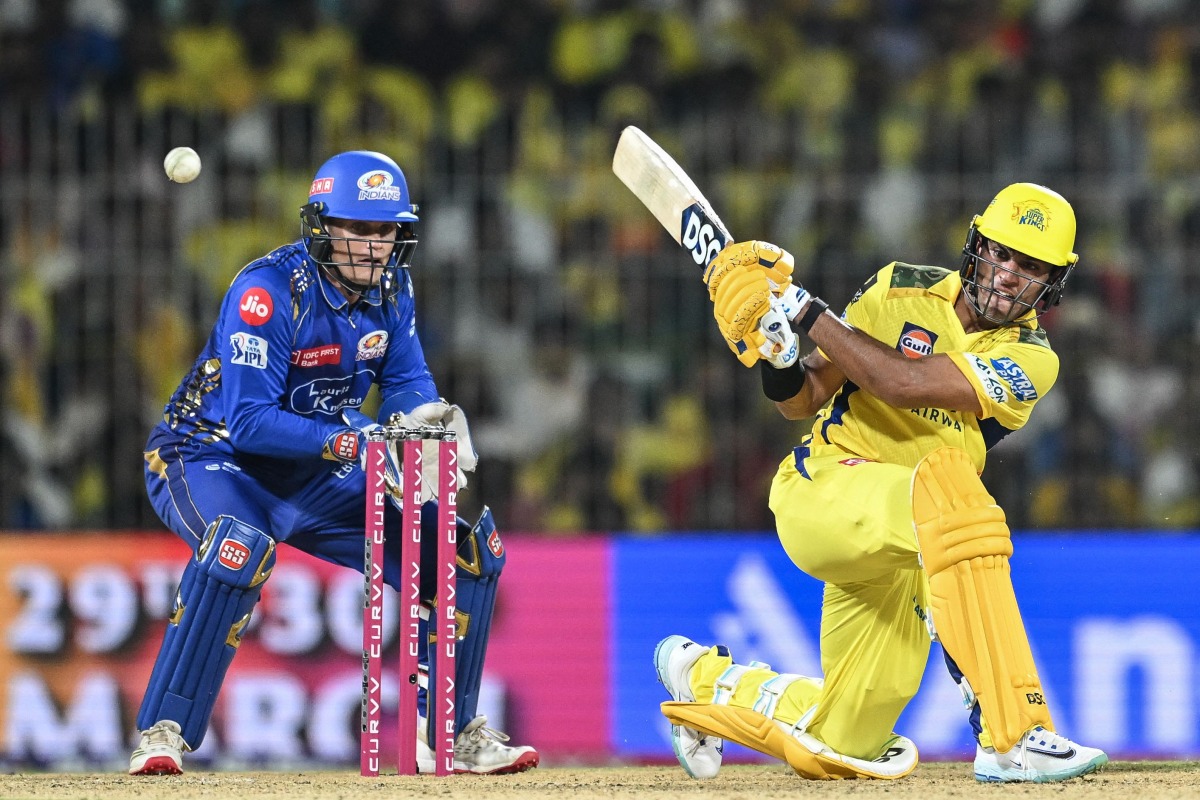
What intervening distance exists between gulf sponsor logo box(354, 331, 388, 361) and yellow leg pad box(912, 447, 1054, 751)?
192 centimetres

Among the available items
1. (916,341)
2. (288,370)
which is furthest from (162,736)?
(916,341)

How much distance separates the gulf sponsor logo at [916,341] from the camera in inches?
216

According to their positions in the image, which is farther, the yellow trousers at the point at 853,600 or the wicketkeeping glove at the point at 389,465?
the wicketkeeping glove at the point at 389,465

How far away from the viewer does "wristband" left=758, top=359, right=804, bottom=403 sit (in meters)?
5.49

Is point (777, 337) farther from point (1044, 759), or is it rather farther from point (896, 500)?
point (1044, 759)

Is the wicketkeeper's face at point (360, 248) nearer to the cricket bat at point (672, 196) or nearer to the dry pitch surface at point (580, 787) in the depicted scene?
the cricket bat at point (672, 196)

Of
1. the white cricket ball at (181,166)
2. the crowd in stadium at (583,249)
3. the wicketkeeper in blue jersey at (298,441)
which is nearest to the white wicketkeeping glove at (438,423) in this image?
the wicketkeeper in blue jersey at (298,441)

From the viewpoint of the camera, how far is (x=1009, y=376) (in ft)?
17.2

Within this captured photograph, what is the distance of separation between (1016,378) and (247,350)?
238 centimetres

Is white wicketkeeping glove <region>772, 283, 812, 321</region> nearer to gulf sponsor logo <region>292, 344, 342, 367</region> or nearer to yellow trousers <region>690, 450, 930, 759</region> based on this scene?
yellow trousers <region>690, 450, 930, 759</region>

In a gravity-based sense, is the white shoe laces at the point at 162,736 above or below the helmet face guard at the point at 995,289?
below

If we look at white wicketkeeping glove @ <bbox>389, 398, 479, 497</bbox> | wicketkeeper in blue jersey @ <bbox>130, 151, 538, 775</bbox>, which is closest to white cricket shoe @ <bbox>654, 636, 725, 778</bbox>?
wicketkeeper in blue jersey @ <bbox>130, 151, 538, 775</bbox>

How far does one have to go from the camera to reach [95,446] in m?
8.39

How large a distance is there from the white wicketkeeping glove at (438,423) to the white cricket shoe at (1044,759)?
180 centimetres
